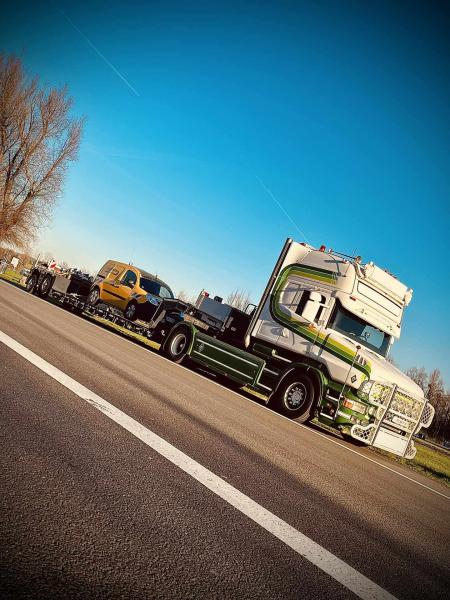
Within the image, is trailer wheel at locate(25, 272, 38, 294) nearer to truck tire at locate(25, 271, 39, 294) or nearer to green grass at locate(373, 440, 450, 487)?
truck tire at locate(25, 271, 39, 294)

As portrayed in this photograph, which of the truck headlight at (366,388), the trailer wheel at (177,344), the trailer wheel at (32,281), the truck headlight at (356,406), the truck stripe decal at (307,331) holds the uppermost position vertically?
the truck stripe decal at (307,331)

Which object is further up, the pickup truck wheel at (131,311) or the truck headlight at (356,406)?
the truck headlight at (356,406)

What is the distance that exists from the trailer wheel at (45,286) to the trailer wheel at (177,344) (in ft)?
29.3

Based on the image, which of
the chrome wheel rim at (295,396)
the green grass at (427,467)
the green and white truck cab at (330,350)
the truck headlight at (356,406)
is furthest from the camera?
the green grass at (427,467)

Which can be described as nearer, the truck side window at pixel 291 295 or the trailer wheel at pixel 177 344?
the truck side window at pixel 291 295

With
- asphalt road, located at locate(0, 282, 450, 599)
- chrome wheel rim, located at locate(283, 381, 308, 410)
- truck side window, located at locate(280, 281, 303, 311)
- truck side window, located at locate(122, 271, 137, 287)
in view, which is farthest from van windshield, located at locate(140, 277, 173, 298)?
asphalt road, located at locate(0, 282, 450, 599)

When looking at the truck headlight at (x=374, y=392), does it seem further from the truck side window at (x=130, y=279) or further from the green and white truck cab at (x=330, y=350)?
the truck side window at (x=130, y=279)

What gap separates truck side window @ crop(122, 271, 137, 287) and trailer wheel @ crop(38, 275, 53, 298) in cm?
524

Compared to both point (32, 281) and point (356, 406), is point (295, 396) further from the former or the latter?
point (32, 281)

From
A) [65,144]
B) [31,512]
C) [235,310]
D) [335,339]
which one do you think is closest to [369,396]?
[335,339]

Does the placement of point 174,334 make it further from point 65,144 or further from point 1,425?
point 65,144

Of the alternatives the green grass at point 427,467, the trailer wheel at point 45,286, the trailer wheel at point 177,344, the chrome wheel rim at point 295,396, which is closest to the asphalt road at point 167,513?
the chrome wheel rim at point 295,396

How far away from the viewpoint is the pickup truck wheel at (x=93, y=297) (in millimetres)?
16062

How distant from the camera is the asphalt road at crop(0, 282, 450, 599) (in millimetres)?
1789
